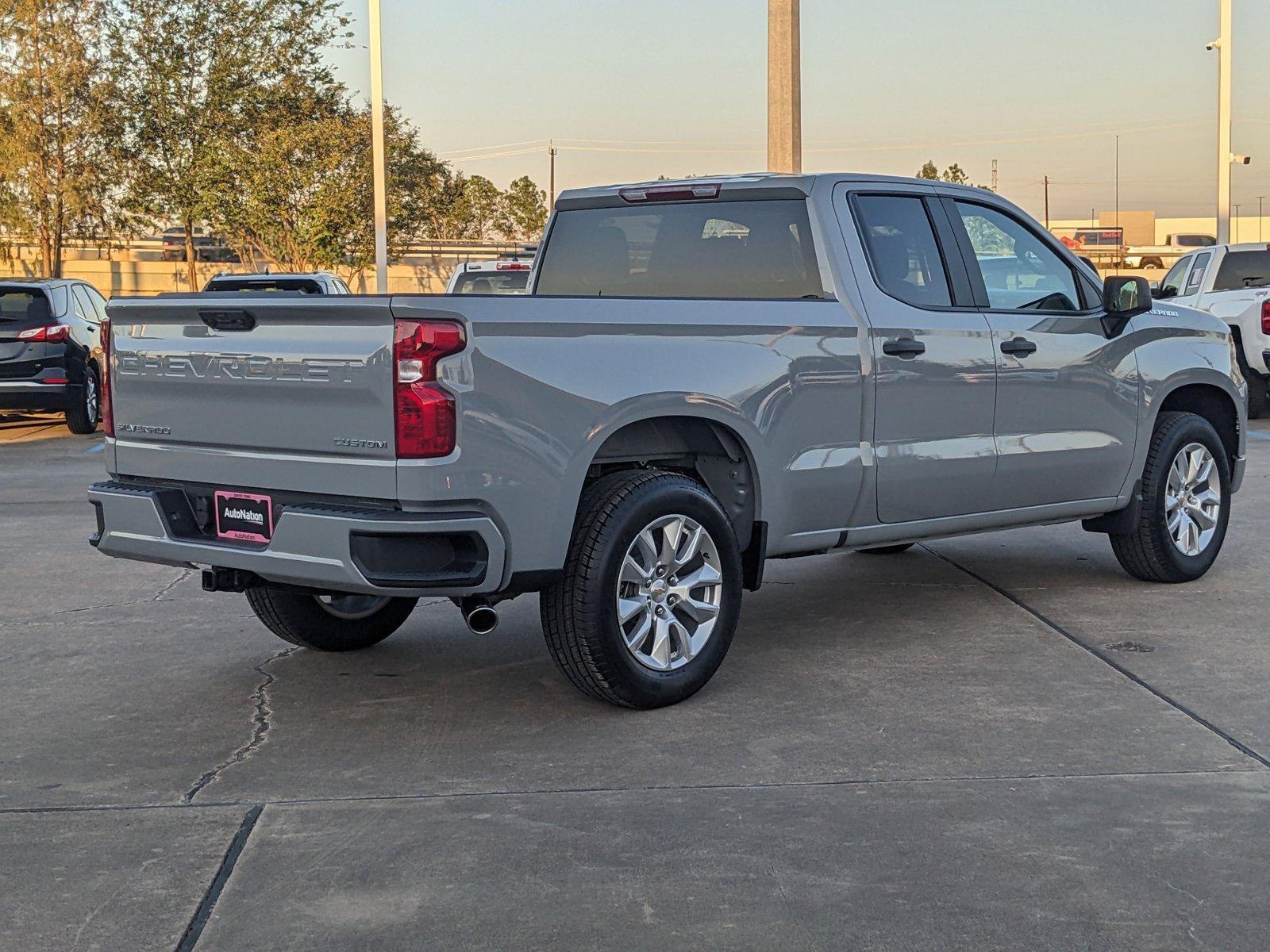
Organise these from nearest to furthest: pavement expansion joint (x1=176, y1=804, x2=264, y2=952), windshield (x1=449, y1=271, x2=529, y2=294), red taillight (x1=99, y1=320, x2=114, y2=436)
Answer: pavement expansion joint (x1=176, y1=804, x2=264, y2=952), red taillight (x1=99, y1=320, x2=114, y2=436), windshield (x1=449, y1=271, x2=529, y2=294)

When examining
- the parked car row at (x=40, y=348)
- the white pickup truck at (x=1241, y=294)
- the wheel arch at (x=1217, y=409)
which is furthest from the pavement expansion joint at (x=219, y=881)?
the white pickup truck at (x=1241, y=294)

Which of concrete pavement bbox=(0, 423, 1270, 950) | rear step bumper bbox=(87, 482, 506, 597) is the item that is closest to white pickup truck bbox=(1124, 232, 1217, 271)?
concrete pavement bbox=(0, 423, 1270, 950)

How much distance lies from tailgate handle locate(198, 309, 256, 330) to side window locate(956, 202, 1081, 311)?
3317 mm

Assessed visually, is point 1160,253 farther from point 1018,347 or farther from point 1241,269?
point 1018,347

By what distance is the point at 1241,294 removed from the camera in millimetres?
17531

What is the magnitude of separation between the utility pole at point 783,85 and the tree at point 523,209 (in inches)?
2925

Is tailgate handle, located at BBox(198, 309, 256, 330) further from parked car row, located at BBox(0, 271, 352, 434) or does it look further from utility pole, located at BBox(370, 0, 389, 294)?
utility pole, located at BBox(370, 0, 389, 294)

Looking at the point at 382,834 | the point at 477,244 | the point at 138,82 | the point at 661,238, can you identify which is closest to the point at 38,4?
the point at 138,82

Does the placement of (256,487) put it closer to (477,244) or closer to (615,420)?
(615,420)

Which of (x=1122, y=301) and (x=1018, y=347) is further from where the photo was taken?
(x=1122, y=301)

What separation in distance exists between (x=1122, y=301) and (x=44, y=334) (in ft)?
40.7

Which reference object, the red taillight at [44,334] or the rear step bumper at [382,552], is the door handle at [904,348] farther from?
the red taillight at [44,334]

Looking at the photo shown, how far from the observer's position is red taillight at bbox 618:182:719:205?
688cm

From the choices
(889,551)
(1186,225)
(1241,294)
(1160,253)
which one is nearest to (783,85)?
(1241,294)
